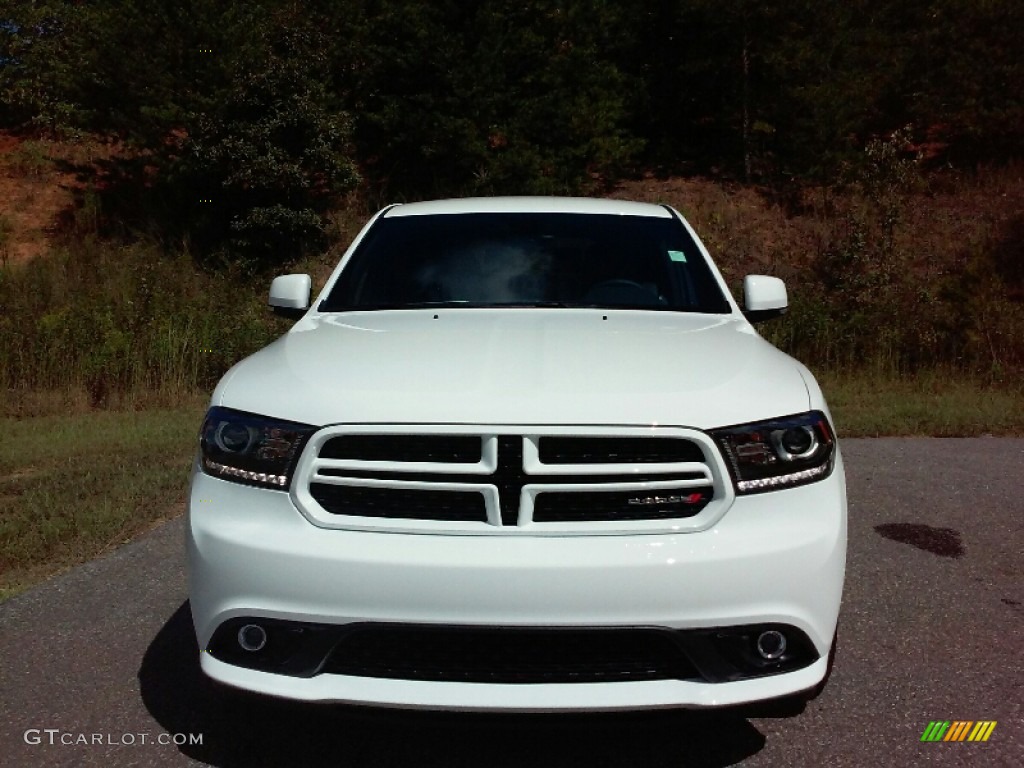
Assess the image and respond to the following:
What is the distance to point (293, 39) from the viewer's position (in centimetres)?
2100

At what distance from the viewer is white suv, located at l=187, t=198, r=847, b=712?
2.22 meters

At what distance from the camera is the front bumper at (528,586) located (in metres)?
2.21

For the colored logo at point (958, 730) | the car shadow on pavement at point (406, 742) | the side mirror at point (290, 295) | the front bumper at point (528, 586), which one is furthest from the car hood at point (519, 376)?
the colored logo at point (958, 730)

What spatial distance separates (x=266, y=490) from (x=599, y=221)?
228 centimetres

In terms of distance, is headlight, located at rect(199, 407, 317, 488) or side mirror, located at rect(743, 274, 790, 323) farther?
side mirror, located at rect(743, 274, 790, 323)

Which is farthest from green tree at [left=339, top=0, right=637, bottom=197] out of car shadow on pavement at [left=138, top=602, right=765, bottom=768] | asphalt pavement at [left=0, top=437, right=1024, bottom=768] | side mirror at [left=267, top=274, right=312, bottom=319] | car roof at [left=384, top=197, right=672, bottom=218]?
car shadow on pavement at [left=138, top=602, right=765, bottom=768]

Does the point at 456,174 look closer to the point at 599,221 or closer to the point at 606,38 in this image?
the point at 606,38

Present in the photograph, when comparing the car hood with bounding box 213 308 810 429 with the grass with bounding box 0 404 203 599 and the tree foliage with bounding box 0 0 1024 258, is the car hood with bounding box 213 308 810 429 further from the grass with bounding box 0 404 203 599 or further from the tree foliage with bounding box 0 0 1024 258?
the tree foliage with bounding box 0 0 1024 258

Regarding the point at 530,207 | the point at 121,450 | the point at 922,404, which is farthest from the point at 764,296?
the point at 922,404

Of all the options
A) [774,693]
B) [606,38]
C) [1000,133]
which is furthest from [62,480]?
[1000,133]

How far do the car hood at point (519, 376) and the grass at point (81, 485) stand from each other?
2.28m

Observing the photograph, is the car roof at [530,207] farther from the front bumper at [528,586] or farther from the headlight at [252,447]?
the front bumper at [528,586]

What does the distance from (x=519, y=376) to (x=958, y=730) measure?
1704 millimetres

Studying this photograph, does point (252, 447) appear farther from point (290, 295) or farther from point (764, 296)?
point (764, 296)
